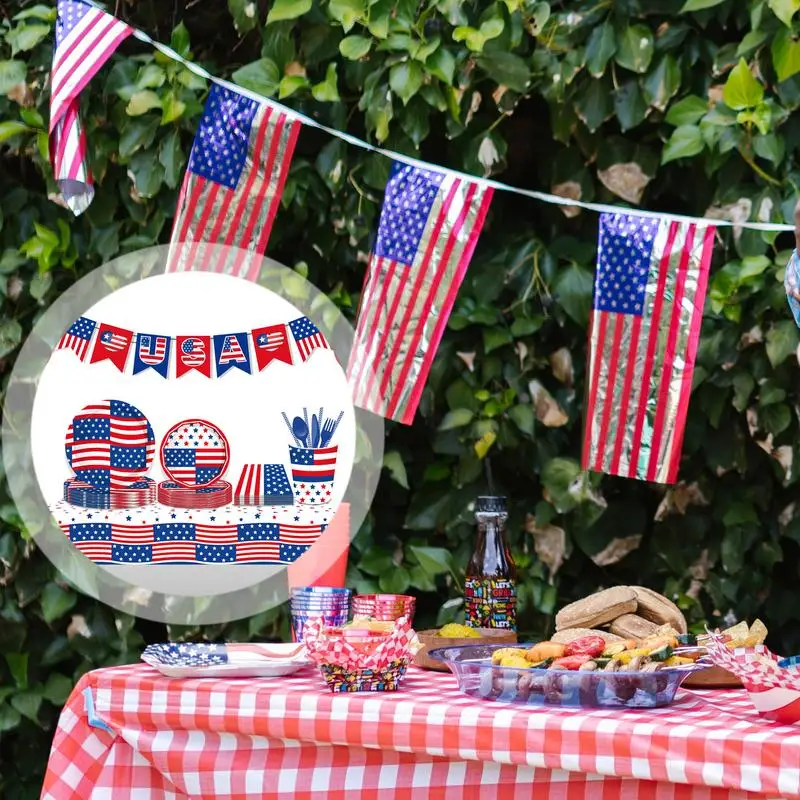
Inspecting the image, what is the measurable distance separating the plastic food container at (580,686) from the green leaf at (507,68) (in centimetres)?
110

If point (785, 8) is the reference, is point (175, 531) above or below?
below

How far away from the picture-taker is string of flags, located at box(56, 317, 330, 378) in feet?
6.20

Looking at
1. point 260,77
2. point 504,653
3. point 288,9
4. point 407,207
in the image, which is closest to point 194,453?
point 407,207

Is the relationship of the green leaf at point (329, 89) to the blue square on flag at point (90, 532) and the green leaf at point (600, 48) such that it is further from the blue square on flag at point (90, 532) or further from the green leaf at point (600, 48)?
the blue square on flag at point (90, 532)

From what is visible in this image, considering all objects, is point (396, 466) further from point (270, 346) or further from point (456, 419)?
point (270, 346)

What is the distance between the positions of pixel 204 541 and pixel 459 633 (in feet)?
2.28

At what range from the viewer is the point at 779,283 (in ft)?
5.94

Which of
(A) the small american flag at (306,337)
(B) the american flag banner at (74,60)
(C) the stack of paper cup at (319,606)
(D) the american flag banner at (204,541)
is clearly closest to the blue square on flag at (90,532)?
(D) the american flag banner at (204,541)

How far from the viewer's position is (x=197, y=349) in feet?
6.23

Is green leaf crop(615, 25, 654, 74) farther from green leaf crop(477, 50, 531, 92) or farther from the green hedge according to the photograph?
green leaf crop(477, 50, 531, 92)

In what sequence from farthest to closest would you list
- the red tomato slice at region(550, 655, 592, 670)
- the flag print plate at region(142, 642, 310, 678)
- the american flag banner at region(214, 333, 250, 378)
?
the american flag banner at region(214, 333, 250, 378) → the flag print plate at region(142, 642, 310, 678) → the red tomato slice at region(550, 655, 592, 670)

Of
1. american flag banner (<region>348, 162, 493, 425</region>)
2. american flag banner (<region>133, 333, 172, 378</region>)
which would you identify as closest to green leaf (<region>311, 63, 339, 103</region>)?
american flag banner (<region>348, 162, 493, 425</region>)

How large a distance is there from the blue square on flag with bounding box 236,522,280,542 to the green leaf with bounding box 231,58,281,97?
29.5 inches

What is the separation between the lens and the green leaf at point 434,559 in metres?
2.01
